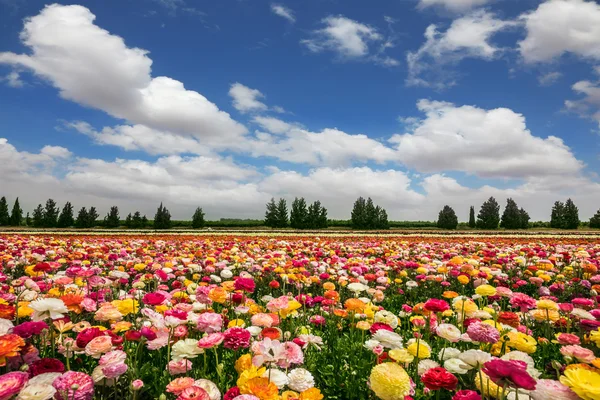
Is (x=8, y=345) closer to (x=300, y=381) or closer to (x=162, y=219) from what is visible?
(x=300, y=381)

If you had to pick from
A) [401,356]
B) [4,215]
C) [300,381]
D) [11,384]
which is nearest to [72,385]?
[11,384]

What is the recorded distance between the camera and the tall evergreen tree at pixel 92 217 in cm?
7354

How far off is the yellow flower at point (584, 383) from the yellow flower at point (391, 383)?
699 mm

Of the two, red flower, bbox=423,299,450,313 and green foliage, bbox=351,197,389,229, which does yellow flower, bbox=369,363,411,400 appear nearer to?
red flower, bbox=423,299,450,313

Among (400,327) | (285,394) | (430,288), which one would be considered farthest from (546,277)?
(285,394)

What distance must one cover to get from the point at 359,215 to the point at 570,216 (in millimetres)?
44316

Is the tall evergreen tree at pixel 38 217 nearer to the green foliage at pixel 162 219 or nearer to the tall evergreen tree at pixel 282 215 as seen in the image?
the green foliage at pixel 162 219

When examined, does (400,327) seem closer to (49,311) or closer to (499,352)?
(499,352)

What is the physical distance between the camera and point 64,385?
5.89 feet

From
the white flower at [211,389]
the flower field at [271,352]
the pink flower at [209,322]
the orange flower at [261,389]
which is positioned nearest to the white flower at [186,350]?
the flower field at [271,352]

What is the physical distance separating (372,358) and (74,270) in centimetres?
361

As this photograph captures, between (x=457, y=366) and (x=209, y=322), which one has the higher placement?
(x=209, y=322)

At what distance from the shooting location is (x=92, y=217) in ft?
247

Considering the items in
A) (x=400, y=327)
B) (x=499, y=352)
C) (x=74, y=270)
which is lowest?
(x=400, y=327)
